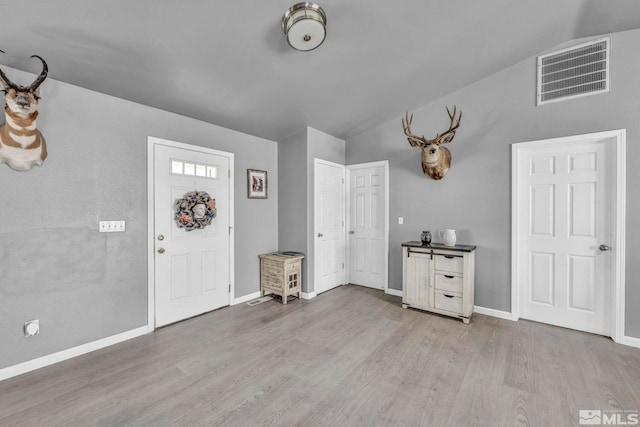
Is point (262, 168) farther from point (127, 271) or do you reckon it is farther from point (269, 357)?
point (269, 357)

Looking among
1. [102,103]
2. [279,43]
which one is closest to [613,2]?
[279,43]

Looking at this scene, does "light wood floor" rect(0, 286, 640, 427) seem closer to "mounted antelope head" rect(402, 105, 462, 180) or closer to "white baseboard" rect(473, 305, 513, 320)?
"white baseboard" rect(473, 305, 513, 320)

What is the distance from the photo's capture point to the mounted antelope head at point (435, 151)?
3.39 meters

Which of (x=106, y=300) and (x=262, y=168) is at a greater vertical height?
(x=262, y=168)

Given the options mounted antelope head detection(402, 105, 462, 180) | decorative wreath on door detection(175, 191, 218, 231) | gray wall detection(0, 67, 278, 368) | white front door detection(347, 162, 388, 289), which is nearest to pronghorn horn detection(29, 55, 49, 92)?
gray wall detection(0, 67, 278, 368)

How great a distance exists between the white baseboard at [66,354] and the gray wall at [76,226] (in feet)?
0.14

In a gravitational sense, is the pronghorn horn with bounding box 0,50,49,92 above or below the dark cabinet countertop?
above

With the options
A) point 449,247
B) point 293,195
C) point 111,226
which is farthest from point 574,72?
point 111,226

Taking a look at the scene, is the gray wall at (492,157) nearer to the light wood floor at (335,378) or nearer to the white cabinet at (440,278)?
the white cabinet at (440,278)

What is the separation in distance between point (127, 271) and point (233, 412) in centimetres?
187

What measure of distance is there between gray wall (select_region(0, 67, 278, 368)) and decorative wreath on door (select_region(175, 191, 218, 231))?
371mm

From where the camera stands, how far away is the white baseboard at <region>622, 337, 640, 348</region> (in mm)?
2645

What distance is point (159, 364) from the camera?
93.7 inches

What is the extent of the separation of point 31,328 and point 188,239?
1465 mm
